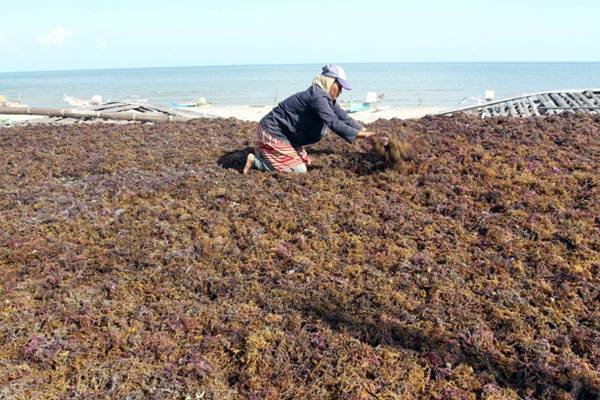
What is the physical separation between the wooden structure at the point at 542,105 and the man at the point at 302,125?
10.6 ft

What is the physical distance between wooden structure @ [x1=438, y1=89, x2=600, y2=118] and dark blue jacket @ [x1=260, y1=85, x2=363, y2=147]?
10.6ft

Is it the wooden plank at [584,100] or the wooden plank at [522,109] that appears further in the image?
the wooden plank at [584,100]

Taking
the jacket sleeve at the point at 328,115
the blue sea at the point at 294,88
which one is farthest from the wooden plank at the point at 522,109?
the blue sea at the point at 294,88

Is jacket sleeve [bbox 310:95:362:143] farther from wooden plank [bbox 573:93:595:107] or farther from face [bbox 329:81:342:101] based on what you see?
wooden plank [bbox 573:93:595:107]

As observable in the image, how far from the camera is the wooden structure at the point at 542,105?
7.31 metres

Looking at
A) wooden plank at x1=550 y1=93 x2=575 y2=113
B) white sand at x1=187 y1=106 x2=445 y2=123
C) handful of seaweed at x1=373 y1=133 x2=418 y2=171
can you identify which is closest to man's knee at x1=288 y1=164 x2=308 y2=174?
handful of seaweed at x1=373 y1=133 x2=418 y2=171

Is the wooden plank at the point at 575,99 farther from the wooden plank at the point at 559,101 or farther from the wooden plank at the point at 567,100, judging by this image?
the wooden plank at the point at 559,101

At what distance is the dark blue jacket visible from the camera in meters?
4.89

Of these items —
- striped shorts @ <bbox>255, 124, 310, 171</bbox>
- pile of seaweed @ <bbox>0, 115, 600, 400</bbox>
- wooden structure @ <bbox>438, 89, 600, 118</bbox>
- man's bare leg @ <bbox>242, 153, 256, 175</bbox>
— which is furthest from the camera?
wooden structure @ <bbox>438, 89, 600, 118</bbox>

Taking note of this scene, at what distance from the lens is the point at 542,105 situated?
849 cm

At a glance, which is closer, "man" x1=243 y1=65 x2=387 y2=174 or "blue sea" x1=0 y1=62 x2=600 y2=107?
"man" x1=243 y1=65 x2=387 y2=174

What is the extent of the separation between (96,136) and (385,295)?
6.25 m

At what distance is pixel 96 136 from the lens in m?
7.71

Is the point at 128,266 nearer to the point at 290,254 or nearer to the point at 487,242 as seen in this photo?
the point at 290,254
